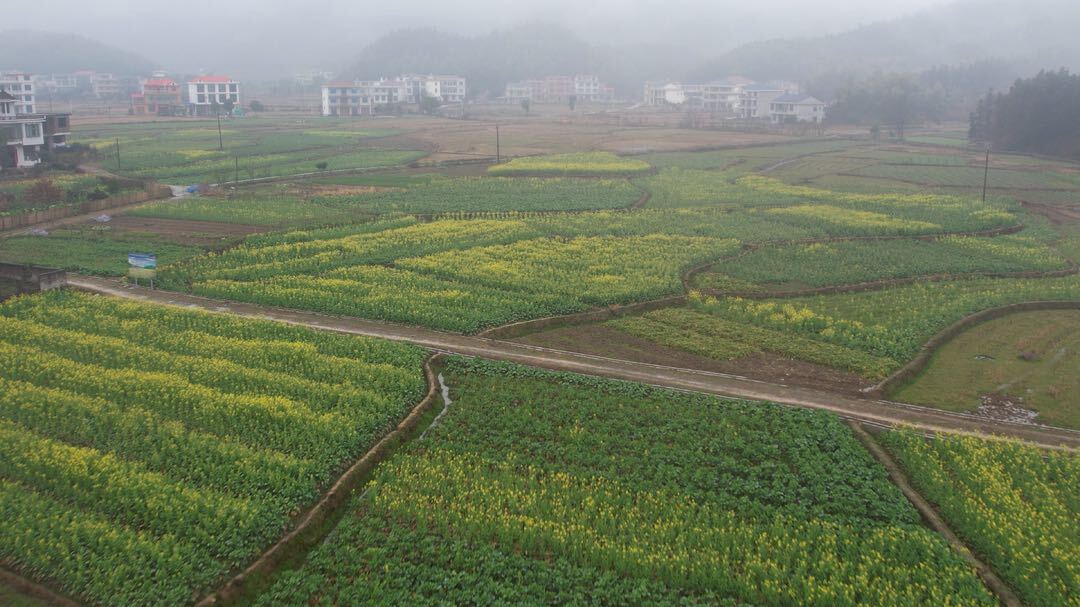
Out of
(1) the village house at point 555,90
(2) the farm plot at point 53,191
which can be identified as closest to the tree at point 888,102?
(1) the village house at point 555,90

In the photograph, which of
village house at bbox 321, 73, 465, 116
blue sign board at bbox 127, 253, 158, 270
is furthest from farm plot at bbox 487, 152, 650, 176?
village house at bbox 321, 73, 465, 116

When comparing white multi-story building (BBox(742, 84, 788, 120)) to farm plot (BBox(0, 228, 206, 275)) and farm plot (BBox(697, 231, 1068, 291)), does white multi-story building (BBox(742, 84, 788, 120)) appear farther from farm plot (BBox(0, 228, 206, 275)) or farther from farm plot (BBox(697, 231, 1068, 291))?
farm plot (BBox(0, 228, 206, 275))

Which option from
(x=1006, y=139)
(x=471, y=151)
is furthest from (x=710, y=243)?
(x=1006, y=139)

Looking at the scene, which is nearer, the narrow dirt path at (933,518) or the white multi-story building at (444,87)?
the narrow dirt path at (933,518)

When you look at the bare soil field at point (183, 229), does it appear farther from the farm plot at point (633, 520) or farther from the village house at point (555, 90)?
the village house at point (555, 90)

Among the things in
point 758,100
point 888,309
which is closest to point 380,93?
point 758,100

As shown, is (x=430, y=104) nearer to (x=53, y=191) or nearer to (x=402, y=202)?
(x=402, y=202)
